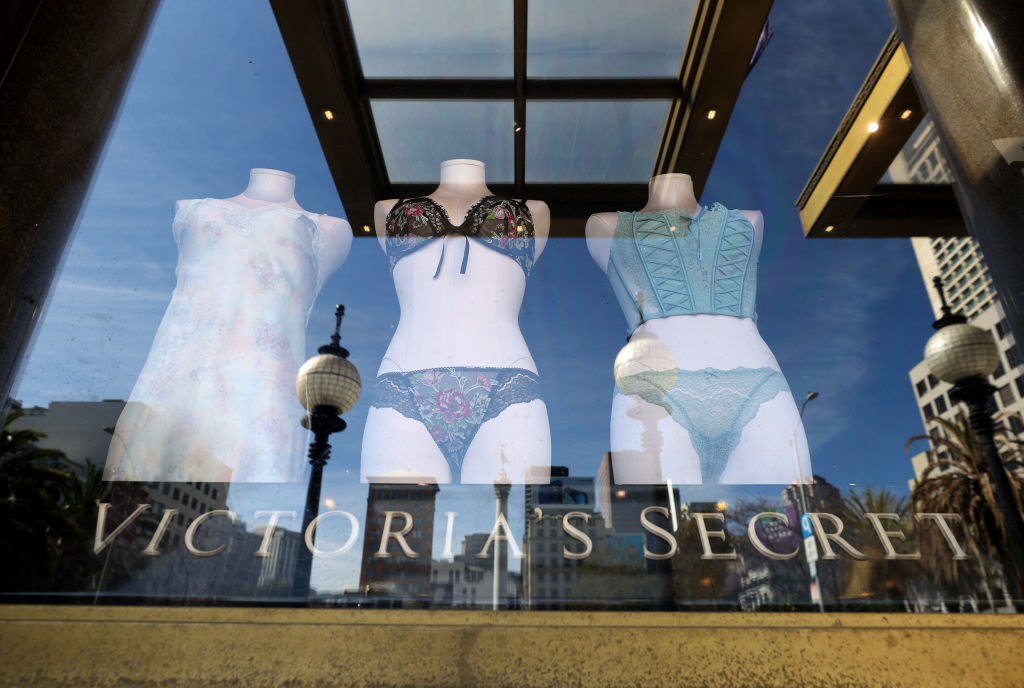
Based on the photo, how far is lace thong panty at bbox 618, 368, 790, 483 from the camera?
8.13ft

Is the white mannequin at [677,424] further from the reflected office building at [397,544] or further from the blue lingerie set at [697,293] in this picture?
the reflected office building at [397,544]

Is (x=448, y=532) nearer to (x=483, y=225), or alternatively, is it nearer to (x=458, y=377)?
(x=458, y=377)

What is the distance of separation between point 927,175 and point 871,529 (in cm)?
139

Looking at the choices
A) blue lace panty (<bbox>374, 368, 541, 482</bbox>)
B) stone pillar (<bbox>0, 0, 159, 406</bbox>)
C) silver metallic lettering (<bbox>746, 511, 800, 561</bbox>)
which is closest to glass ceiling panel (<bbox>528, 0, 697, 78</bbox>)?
blue lace panty (<bbox>374, 368, 541, 482</bbox>)

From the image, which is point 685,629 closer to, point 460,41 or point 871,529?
point 871,529

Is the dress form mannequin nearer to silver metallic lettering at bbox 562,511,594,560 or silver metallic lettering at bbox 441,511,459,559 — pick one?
silver metallic lettering at bbox 441,511,459,559

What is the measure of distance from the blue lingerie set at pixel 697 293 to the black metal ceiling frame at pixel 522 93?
177 millimetres

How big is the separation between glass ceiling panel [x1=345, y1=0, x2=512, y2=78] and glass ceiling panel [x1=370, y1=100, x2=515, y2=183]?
0.43 ft

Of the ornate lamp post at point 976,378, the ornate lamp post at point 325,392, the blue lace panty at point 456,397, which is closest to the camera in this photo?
the ornate lamp post at point 976,378

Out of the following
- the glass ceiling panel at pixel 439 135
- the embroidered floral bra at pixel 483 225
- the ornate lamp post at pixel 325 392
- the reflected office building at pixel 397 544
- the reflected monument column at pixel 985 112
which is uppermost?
the glass ceiling panel at pixel 439 135

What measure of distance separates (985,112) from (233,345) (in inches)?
100.0

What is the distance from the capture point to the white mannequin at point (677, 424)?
219 centimetres

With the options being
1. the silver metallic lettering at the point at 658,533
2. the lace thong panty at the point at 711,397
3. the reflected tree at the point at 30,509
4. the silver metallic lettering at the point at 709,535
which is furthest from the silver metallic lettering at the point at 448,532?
the reflected tree at the point at 30,509

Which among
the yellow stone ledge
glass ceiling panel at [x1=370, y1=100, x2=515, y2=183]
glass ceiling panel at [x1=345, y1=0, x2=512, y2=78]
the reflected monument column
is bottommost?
the yellow stone ledge
